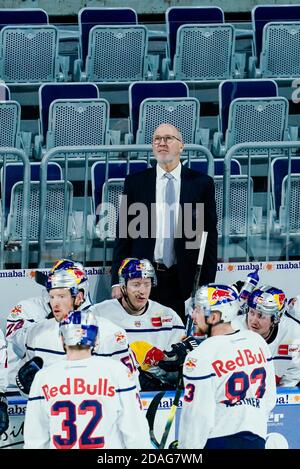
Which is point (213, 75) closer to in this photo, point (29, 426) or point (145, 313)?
point (145, 313)

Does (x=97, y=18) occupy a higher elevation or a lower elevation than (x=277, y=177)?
higher

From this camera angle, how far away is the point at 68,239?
1246cm

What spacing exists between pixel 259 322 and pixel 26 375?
1.80 m

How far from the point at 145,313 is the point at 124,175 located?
1533 millimetres

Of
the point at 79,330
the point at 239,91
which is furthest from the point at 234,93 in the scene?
the point at 79,330

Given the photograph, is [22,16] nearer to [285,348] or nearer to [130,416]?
[285,348]

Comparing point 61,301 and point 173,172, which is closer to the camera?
point 61,301

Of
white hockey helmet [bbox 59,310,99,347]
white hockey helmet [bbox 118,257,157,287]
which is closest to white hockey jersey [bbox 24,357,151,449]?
white hockey helmet [bbox 59,310,99,347]

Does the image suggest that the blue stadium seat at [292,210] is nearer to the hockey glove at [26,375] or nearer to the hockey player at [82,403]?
the hockey glove at [26,375]

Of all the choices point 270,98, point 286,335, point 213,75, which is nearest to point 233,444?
point 286,335

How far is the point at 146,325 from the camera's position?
11727mm

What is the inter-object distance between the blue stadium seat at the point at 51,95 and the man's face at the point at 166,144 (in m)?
2.65

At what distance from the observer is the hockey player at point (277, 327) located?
37.2 ft

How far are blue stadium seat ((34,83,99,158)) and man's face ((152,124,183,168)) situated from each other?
265 centimetres
